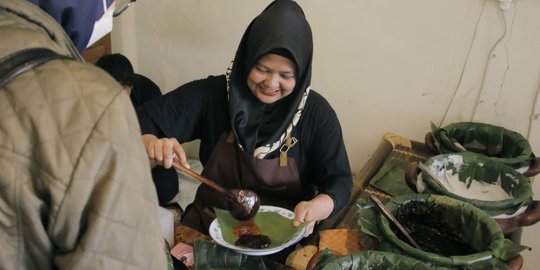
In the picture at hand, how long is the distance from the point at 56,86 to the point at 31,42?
0.06 m

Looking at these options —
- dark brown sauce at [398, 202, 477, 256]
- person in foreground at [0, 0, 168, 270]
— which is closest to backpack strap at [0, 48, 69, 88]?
person in foreground at [0, 0, 168, 270]

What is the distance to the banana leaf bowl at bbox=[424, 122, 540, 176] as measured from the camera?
167cm

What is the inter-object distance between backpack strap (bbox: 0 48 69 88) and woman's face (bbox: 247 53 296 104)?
3.00 feet

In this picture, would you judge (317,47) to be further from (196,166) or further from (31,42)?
(31,42)

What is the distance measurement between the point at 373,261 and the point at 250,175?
0.56 meters

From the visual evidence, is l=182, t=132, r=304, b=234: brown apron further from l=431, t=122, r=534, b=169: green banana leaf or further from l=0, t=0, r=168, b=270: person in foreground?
l=0, t=0, r=168, b=270: person in foreground

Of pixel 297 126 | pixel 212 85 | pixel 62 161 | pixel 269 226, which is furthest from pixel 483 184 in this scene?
pixel 62 161

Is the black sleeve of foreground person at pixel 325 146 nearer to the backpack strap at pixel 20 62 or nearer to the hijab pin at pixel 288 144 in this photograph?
the hijab pin at pixel 288 144

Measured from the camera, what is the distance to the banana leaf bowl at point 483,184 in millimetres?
1370

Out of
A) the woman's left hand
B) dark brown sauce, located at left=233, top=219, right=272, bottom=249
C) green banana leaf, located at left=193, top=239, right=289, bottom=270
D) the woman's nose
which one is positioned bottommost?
dark brown sauce, located at left=233, top=219, right=272, bottom=249

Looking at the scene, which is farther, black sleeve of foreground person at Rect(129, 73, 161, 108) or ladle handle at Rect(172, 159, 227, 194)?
black sleeve of foreground person at Rect(129, 73, 161, 108)

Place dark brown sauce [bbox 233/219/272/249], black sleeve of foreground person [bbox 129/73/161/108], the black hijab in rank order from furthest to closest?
black sleeve of foreground person [bbox 129/73/161/108]
the black hijab
dark brown sauce [bbox 233/219/272/249]

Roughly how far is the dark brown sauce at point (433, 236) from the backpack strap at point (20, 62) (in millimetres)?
988

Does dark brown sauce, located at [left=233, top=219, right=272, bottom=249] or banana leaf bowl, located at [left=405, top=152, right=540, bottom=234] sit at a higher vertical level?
banana leaf bowl, located at [left=405, top=152, right=540, bottom=234]
